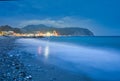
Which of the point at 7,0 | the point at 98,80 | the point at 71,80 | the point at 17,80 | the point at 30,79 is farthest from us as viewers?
the point at 98,80

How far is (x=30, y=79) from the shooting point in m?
5.87

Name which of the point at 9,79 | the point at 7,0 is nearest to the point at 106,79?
the point at 9,79

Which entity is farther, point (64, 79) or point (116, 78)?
point (116, 78)

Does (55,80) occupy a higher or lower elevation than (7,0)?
lower

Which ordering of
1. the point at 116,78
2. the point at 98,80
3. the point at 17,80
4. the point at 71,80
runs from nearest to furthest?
the point at 17,80
the point at 71,80
the point at 98,80
the point at 116,78

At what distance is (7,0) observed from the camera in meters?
4.57

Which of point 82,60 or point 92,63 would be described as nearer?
point 92,63

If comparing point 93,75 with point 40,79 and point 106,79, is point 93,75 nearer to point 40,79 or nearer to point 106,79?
point 106,79

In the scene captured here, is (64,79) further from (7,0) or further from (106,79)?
(7,0)

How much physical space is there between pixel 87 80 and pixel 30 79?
1715 millimetres

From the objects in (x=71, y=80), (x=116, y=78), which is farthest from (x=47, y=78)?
(x=116, y=78)

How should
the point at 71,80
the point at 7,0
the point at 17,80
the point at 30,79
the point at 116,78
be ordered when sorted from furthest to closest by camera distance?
the point at 116,78
the point at 71,80
the point at 30,79
the point at 17,80
the point at 7,0

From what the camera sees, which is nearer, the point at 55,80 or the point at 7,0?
the point at 7,0

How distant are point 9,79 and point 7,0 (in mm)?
1965
